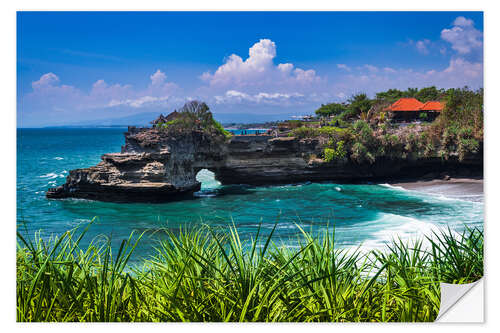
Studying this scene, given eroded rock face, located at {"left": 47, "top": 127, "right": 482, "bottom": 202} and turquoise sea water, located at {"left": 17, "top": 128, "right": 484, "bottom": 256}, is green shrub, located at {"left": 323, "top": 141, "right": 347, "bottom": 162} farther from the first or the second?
turquoise sea water, located at {"left": 17, "top": 128, "right": 484, "bottom": 256}

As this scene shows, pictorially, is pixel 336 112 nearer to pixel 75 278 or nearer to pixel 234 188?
pixel 234 188

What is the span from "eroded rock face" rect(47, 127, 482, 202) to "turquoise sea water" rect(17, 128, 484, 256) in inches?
27.4

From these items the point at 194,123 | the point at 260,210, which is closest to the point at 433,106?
the point at 260,210

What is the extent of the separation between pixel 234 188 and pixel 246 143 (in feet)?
7.69

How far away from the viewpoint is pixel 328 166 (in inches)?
579

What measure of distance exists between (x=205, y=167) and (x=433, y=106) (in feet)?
27.8

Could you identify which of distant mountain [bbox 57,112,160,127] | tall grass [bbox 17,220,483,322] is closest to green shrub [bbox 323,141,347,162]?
distant mountain [bbox 57,112,160,127]

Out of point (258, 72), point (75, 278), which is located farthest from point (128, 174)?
point (75, 278)

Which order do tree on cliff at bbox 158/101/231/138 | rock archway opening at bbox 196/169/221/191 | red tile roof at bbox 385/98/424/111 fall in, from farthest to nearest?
rock archway opening at bbox 196/169/221/191 → tree on cliff at bbox 158/101/231/138 → red tile roof at bbox 385/98/424/111

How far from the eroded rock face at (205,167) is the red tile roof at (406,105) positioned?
243 centimetres

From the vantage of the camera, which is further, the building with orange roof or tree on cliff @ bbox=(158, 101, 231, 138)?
tree on cliff @ bbox=(158, 101, 231, 138)

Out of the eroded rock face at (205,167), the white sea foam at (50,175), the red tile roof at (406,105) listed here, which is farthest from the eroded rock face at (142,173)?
the red tile roof at (406,105)

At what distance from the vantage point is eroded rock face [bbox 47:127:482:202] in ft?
39.8

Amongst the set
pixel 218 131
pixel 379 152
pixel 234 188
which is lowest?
pixel 234 188
